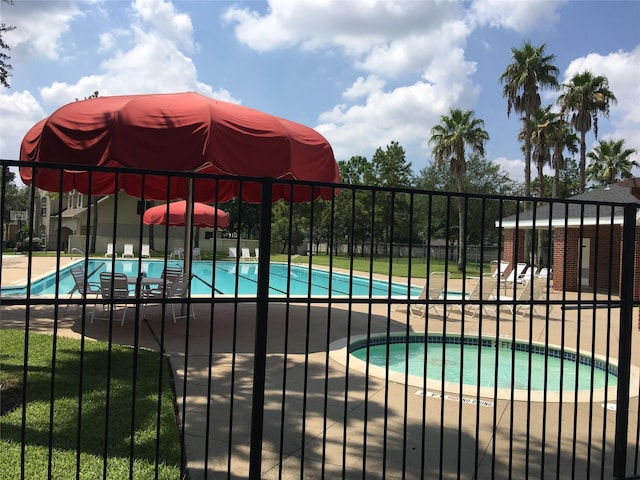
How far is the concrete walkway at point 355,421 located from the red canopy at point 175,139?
2.46 meters

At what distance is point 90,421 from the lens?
3787 mm

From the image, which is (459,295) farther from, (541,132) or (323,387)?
(541,132)

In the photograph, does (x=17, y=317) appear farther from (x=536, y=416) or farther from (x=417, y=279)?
(x=417, y=279)

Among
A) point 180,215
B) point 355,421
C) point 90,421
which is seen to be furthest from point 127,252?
point 355,421

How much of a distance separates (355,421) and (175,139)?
13.5 feet

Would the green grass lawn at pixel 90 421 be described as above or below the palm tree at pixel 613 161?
below

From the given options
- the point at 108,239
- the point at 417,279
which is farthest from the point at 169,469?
the point at 108,239

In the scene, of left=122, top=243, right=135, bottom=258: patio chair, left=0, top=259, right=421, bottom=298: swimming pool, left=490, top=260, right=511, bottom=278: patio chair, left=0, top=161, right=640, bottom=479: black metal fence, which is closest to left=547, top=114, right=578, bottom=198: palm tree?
left=490, top=260, right=511, bottom=278: patio chair

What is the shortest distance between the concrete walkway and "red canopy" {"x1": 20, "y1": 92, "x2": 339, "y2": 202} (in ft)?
8.06

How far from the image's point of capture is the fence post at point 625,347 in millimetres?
3145

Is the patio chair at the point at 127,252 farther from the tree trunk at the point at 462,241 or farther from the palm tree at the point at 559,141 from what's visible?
the palm tree at the point at 559,141

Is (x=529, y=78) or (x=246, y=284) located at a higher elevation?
(x=529, y=78)

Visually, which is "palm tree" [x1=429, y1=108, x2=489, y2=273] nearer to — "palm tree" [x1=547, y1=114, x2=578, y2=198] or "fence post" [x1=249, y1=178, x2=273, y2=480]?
"palm tree" [x1=547, y1=114, x2=578, y2=198]

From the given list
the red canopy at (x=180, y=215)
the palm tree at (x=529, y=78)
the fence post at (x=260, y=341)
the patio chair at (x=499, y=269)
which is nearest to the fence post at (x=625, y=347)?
the patio chair at (x=499, y=269)
